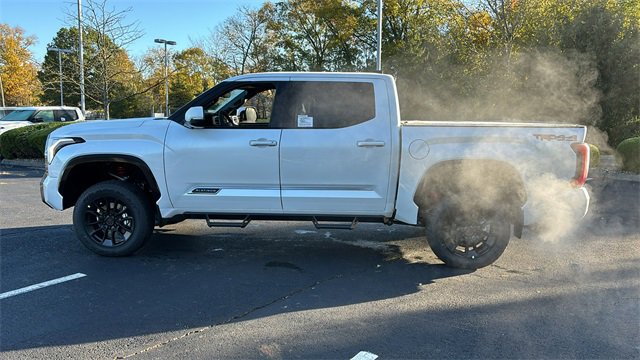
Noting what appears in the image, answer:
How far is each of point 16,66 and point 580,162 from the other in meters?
56.2

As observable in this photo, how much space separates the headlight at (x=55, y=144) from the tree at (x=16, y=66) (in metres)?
49.3

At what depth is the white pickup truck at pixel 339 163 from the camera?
480 cm

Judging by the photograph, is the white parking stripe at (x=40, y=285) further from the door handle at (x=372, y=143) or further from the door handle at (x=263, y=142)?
the door handle at (x=372, y=143)

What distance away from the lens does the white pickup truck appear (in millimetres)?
4797

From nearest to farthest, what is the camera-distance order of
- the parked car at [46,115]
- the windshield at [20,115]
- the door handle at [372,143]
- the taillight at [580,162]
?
the taillight at [580,162] < the door handle at [372,143] < the parked car at [46,115] < the windshield at [20,115]

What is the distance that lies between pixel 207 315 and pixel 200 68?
43776 mm

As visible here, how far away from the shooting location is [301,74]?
5160 mm

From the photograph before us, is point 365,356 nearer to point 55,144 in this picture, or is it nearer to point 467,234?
point 467,234

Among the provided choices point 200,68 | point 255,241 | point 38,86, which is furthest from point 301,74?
point 38,86

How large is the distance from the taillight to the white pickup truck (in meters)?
0.01

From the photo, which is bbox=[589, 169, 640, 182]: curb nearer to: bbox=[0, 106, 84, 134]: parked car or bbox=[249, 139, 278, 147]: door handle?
bbox=[249, 139, 278, 147]: door handle

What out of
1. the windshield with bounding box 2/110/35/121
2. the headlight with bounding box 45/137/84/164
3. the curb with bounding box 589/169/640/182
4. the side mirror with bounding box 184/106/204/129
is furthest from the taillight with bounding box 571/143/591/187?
the windshield with bounding box 2/110/35/121

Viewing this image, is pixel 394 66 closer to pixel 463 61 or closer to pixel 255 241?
pixel 463 61

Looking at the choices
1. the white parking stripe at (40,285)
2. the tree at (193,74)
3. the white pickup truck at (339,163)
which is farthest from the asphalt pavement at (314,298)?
the tree at (193,74)
